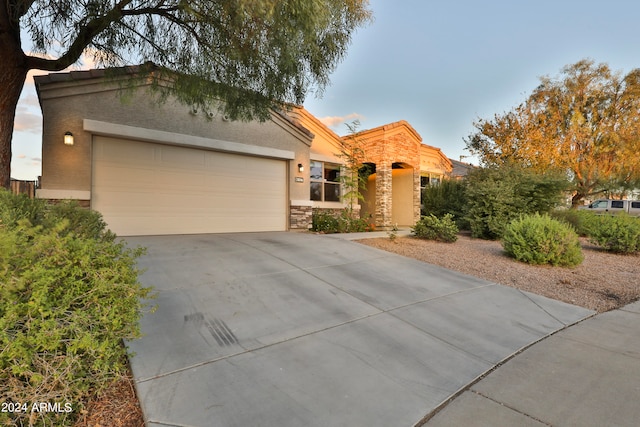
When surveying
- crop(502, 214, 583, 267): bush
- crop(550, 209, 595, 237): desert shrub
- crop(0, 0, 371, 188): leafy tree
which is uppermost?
crop(0, 0, 371, 188): leafy tree

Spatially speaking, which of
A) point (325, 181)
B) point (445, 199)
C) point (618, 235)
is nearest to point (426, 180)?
point (445, 199)

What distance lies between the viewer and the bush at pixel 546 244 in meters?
6.77

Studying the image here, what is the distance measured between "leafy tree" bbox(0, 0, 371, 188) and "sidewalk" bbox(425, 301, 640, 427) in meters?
4.80

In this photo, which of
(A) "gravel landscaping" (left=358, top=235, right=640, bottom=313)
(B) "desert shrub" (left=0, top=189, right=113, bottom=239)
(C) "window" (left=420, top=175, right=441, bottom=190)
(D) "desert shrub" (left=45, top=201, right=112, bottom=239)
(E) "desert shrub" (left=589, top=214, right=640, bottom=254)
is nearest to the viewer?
(B) "desert shrub" (left=0, top=189, right=113, bottom=239)

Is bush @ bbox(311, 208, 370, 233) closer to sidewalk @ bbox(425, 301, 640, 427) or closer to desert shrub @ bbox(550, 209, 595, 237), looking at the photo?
desert shrub @ bbox(550, 209, 595, 237)

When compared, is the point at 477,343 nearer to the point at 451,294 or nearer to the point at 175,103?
the point at 451,294

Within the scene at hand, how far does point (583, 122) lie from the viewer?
16.7 m

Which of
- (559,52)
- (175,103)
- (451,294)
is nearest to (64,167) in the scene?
(175,103)

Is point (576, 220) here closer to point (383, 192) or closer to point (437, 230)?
point (437, 230)

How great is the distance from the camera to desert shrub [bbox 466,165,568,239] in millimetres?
10445

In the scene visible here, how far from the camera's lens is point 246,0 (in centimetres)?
397

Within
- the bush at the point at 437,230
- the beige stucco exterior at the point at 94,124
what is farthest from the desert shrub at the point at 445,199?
the beige stucco exterior at the point at 94,124

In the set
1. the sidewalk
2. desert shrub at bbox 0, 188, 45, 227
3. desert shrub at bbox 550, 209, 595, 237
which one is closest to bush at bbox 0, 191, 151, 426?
desert shrub at bbox 0, 188, 45, 227

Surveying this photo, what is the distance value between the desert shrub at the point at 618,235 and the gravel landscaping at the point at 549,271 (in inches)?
9.7
